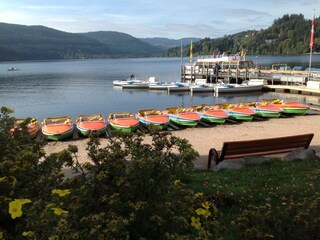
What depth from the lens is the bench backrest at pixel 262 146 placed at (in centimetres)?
900

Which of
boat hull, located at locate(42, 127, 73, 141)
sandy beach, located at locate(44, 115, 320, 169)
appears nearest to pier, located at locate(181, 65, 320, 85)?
sandy beach, located at locate(44, 115, 320, 169)

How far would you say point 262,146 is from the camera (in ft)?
30.9

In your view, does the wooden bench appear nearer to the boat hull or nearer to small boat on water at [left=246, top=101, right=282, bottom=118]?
the boat hull

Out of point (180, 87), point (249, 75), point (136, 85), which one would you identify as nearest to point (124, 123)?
point (180, 87)

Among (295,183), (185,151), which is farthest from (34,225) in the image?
(295,183)

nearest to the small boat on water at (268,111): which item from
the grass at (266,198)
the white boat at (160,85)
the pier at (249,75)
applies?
the grass at (266,198)

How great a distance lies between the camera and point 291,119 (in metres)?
20.8

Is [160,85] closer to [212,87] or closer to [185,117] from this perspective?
[212,87]

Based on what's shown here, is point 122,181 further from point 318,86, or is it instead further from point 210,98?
point 210,98

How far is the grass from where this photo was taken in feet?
12.7

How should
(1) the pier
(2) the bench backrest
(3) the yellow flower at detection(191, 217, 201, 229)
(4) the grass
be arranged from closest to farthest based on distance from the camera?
(3) the yellow flower at detection(191, 217, 201, 229) < (4) the grass < (2) the bench backrest < (1) the pier

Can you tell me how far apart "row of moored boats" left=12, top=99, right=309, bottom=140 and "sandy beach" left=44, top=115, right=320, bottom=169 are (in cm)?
53

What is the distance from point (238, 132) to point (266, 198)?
11.8m

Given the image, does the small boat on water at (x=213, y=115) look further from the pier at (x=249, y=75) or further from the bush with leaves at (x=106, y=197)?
the pier at (x=249, y=75)
